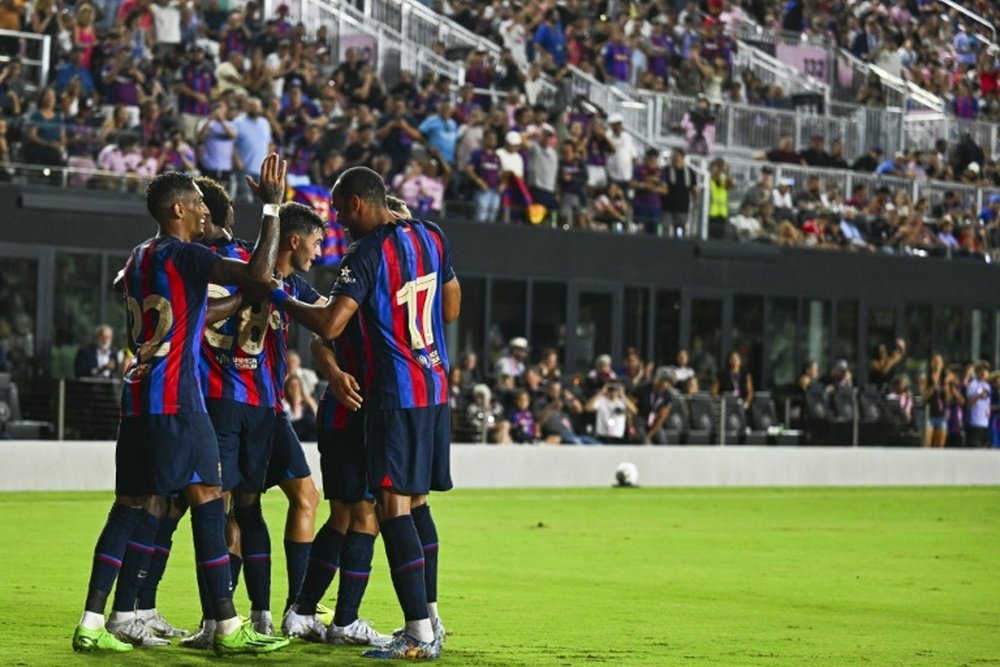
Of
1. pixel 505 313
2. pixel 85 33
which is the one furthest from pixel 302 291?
pixel 505 313

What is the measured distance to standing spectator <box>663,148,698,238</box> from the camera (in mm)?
30797

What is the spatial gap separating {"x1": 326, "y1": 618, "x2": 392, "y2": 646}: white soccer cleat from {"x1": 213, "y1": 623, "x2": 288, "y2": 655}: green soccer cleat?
53 centimetres

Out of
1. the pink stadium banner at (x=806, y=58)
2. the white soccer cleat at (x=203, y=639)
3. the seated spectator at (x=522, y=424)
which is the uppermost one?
the pink stadium banner at (x=806, y=58)

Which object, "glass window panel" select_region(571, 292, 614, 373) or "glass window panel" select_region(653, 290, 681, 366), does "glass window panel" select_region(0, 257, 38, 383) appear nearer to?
"glass window panel" select_region(571, 292, 614, 373)

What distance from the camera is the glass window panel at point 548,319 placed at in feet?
100

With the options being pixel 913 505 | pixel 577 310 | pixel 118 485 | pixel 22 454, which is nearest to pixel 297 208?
pixel 118 485

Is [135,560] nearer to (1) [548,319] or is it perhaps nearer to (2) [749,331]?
(1) [548,319]

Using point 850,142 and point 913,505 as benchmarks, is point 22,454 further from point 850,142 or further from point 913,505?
point 850,142

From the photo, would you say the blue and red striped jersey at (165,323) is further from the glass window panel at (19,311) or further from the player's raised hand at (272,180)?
the glass window panel at (19,311)

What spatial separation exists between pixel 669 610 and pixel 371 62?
20830 mm

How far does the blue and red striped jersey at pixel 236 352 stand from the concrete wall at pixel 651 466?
40.4 feet

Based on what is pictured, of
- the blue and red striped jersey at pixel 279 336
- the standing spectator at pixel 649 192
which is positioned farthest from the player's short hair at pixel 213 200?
the standing spectator at pixel 649 192

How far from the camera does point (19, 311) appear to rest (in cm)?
2528

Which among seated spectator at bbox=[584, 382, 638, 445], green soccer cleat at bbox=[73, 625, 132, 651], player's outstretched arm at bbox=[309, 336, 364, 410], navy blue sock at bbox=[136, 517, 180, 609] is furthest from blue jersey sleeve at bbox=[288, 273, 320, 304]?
seated spectator at bbox=[584, 382, 638, 445]
